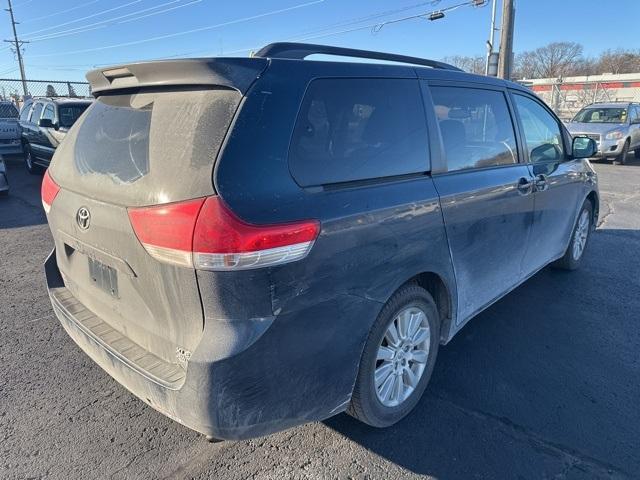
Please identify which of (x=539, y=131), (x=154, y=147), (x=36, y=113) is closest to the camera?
(x=154, y=147)

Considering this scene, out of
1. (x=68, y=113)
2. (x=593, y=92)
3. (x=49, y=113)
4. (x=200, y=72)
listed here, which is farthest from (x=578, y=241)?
(x=593, y=92)

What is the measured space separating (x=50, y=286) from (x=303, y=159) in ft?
6.29

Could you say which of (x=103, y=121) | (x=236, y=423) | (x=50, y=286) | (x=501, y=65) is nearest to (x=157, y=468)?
(x=236, y=423)

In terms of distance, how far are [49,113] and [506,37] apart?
1448 centimetres

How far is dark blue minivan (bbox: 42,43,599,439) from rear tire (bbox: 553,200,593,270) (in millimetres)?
2483

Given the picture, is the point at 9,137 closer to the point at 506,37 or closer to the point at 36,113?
the point at 36,113

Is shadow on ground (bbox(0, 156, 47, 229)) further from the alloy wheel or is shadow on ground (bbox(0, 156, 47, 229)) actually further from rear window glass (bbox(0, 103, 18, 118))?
the alloy wheel

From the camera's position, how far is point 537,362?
3.30m

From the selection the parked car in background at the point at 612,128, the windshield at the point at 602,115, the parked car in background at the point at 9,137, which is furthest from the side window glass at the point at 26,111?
the windshield at the point at 602,115

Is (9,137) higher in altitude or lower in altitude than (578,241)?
higher

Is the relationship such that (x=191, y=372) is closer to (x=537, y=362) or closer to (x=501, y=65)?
(x=537, y=362)

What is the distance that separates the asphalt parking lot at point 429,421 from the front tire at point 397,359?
164 millimetres

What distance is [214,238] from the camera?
1709 mm

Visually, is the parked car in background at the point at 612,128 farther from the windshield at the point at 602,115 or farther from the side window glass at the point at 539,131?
the side window glass at the point at 539,131
